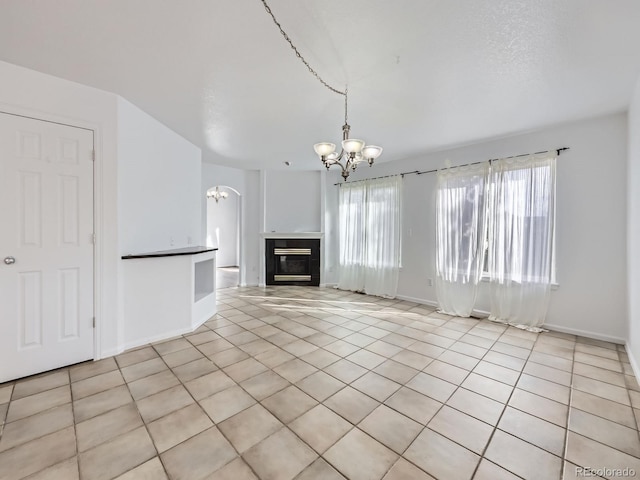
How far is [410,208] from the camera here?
507 cm

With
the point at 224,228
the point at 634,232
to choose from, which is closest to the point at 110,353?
the point at 634,232

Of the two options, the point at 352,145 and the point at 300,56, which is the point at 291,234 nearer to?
the point at 352,145

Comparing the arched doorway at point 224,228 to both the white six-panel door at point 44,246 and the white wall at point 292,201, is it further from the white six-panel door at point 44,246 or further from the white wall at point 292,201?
the white six-panel door at point 44,246

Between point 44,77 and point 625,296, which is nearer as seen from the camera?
point 44,77

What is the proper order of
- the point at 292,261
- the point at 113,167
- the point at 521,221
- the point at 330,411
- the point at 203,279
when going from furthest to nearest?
the point at 292,261 < the point at 203,279 < the point at 521,221 < the point at 113,167 < the point at 330,411

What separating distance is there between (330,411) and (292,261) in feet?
15.3

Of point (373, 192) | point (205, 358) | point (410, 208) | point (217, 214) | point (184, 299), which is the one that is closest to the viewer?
point (205, 358)

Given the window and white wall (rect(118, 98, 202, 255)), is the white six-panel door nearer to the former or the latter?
white wall (rect(118, 98, 202, 255))

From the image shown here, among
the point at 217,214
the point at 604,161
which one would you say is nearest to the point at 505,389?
the point at 604,161

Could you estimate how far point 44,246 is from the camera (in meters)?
2.46

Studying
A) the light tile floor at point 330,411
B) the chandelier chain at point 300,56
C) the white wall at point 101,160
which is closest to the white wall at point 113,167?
the white wall at point 101,160

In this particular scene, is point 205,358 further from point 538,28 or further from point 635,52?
point 635,52

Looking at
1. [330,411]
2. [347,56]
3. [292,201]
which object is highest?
[347,56]

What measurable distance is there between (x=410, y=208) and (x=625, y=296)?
2949 millimetres
